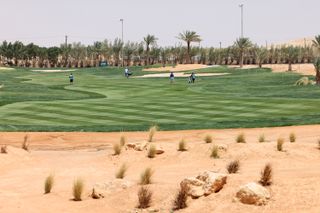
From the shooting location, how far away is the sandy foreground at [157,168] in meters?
14.2

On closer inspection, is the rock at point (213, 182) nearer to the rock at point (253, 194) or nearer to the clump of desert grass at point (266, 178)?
the rock at point (253, 194)

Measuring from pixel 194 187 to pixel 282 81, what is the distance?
58629 millimetres

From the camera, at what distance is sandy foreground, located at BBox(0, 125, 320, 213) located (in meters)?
14.2

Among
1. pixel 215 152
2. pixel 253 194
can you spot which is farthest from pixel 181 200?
pixel 215 152

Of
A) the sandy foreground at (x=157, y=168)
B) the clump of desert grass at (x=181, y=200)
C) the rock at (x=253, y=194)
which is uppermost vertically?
the rock at (x=253, y=194)

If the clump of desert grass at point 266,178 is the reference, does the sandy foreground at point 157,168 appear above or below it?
below

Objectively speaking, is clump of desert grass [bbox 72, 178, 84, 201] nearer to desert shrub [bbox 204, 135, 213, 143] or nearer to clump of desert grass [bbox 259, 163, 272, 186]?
clump of desert grass [bbox 259, 163, 272, 186]

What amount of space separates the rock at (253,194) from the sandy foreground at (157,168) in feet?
0.54

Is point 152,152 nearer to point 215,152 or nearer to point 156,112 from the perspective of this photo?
point 215,152

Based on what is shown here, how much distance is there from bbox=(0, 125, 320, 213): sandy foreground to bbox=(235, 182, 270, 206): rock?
166 millimetres

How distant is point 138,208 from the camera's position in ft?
49.1

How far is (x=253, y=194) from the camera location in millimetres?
13625

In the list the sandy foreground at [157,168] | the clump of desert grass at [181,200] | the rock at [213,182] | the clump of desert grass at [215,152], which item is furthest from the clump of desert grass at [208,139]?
the clump of desert grass at [181,200]

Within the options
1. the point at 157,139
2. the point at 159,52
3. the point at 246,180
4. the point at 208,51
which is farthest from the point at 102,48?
the point at 246,180
